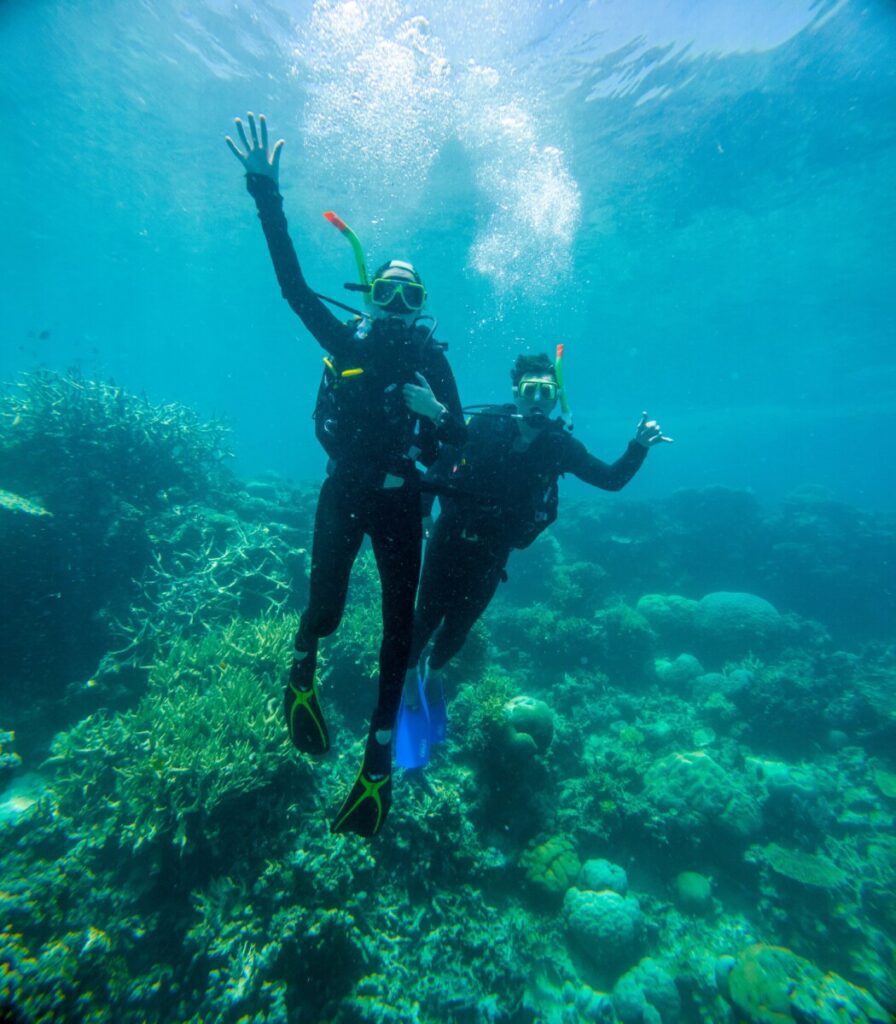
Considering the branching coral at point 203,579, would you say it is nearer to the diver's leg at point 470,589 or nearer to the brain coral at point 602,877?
the diver's leg at point 470,589

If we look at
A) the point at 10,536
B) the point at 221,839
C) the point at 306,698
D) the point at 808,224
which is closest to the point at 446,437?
the point at 306,698

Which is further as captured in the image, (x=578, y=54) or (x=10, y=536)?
(x=578, y=54)

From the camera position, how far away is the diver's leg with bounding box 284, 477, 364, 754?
348 centimetres

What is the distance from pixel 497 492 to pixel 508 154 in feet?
64.7

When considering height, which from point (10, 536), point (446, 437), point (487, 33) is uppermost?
point (487, 33)

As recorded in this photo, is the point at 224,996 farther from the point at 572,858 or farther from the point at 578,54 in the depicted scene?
the point at 578,54

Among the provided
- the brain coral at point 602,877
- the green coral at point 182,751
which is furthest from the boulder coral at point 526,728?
the green coral at point 182,751

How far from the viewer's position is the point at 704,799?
6.40m

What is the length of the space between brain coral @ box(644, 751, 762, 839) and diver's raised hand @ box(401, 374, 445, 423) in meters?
6.37

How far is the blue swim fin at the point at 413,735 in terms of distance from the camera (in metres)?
5.08

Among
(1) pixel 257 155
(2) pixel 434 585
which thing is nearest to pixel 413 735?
(2) pixel 434 585

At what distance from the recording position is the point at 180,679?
636 centimetres

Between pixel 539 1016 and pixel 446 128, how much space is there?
75.4 ft

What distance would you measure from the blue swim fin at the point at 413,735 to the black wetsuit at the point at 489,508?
812mm
